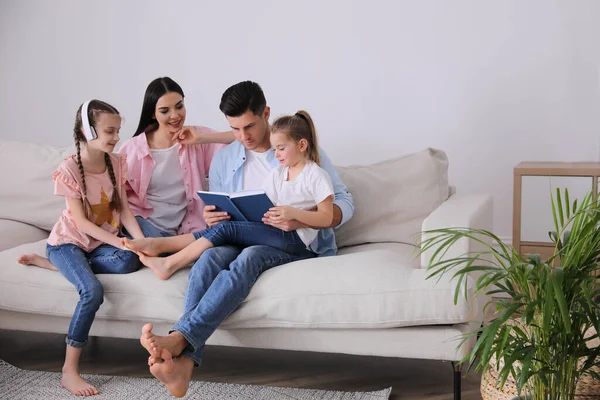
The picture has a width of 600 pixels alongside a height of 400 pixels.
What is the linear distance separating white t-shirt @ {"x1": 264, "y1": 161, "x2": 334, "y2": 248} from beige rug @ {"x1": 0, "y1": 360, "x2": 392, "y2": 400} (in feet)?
1.69

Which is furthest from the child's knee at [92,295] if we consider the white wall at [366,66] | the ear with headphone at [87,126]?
the white wall at [366,66]

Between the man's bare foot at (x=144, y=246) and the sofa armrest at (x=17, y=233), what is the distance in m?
0.74

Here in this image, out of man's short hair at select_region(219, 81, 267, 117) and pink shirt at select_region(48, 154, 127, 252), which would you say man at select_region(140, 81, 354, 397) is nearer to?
man's short hair at select_region(219, 81, 267, 117)

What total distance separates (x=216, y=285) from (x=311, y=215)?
42 cm

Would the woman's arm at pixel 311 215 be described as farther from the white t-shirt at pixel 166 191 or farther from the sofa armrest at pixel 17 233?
the sofa armrest at pixel 17 233

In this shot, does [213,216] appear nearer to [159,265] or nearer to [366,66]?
[159,265]

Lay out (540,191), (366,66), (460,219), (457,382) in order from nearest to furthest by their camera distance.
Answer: (457,382)
(460,219)
(540,191)
(366,66)

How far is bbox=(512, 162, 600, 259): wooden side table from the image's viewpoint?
10.9 ft

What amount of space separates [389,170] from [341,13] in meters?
1.10

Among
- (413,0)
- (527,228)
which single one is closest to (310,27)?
(413,0)

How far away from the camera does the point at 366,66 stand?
12.7 feet

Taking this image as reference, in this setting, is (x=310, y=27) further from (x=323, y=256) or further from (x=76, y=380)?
(x=76, y=380)

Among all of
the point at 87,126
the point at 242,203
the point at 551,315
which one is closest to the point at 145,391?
the point at 242,203

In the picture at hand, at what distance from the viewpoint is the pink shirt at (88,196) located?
2.76 meters
